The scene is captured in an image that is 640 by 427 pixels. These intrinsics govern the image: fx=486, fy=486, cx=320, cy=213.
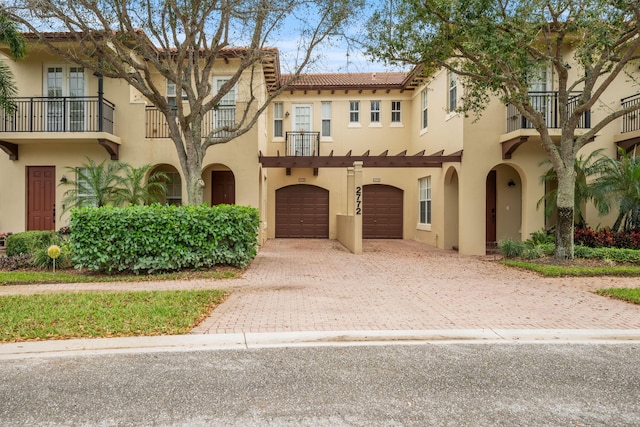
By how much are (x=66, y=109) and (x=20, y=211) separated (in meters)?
3.76

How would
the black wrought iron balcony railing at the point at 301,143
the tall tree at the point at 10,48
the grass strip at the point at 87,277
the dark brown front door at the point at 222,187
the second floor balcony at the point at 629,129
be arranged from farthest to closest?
the black wrought iron balcony railing at the point at 301,143 → the dark brown front door at the point at 222,187 → the second floor balcony at the point at 629,129 → the tall tree at the point at 10,48 → the grass strip at the point at 87,277

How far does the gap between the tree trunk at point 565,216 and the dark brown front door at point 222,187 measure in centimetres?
1196

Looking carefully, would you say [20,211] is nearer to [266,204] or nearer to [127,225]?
[127,225]

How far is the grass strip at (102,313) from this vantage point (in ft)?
19.9

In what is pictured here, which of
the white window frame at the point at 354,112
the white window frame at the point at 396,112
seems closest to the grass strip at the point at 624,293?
the white window frame at the point at 396,112

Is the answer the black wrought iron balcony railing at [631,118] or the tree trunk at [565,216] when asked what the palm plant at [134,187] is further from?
the black wrought iron balcony railing at [631,118]

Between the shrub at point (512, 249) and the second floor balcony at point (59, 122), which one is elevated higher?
the second floor balcony at point (59, 122)

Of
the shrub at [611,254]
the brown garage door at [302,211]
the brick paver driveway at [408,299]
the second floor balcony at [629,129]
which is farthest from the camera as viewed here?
Answer: the brown garage door at [302,211]

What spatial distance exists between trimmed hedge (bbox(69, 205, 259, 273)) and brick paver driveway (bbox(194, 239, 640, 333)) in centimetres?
129

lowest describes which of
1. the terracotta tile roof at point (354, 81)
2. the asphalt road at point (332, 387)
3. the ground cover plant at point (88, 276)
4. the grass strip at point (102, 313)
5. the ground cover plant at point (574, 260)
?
the asphalt road at point (332, 387)

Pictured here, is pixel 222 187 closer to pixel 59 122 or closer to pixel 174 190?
pixel 174 190

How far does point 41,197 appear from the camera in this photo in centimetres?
1648

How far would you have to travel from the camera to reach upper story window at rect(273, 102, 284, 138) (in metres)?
22.2

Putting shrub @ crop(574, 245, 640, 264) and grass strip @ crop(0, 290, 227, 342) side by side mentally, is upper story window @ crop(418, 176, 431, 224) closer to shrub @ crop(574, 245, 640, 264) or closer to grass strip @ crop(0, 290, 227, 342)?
shrub @ crop(574, 245, 640, 264)
